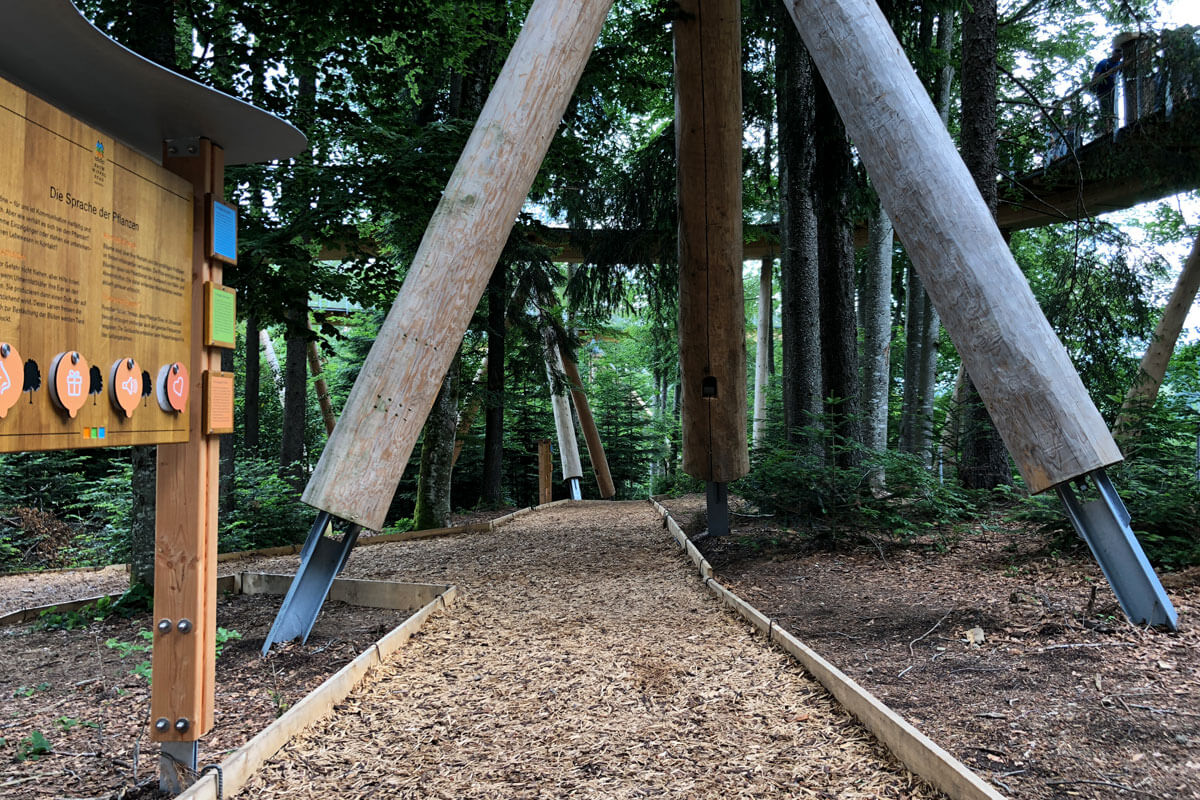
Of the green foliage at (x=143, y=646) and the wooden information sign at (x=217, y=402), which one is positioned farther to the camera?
the green foliage at (x=143, y=646)

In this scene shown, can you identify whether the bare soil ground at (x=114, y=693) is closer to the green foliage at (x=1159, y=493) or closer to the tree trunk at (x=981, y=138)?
the green foliage at (x=1159, y=493)

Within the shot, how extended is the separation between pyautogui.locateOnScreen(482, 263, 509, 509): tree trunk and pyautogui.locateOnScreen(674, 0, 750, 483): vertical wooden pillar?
449cm

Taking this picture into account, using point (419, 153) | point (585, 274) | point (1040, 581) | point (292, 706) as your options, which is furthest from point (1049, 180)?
point (292, 706)

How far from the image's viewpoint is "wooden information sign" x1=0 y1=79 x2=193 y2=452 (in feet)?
6.28

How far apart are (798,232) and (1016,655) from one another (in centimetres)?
691

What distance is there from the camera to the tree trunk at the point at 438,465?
10.7 meters

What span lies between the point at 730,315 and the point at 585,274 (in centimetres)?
559

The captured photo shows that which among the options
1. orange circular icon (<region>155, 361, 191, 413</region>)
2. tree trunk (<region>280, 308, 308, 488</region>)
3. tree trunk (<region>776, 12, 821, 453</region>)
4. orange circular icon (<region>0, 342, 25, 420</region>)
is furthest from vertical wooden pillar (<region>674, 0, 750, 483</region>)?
tree trunk (<region>280, 308, 308, 488</region>)

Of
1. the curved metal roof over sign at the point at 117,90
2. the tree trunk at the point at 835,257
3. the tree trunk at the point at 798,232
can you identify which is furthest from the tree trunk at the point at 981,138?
the curved metal roof over sign at the point at 117,90

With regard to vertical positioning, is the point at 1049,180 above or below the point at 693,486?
above

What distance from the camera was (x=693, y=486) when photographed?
17.4 m

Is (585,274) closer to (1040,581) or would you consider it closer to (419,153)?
(419,153)

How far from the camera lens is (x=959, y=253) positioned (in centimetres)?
418

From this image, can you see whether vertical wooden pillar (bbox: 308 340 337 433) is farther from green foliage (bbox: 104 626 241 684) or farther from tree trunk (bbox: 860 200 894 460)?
green foliage (bbox: 104 626 241 684)
